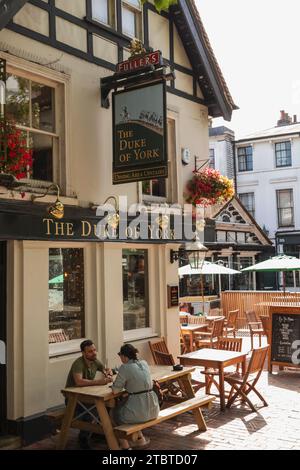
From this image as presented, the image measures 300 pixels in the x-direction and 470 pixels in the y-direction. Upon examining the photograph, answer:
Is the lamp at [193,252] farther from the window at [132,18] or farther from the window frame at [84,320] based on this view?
the window at [132,18]

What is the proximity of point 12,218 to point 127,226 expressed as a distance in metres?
2.58

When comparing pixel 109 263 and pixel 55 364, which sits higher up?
pixel 109 263

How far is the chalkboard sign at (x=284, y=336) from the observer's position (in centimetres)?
1153

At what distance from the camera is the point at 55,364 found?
313 inches

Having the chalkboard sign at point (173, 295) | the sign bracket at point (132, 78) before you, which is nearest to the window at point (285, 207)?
the chalkboard sign at point (173, 295)

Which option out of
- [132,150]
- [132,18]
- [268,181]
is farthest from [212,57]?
[268,181]

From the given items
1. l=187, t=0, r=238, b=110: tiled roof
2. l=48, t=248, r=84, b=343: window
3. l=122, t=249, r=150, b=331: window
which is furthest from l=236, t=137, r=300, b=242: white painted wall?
l=48, t=248, r=84, b=343: window

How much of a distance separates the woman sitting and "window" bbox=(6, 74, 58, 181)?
3.27 metres

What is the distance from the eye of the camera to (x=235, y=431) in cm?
766

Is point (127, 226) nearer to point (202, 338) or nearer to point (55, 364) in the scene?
point (55, 364)

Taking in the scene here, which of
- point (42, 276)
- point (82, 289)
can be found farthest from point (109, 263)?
point (42, 276)

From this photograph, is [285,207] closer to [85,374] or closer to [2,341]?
[85,374]

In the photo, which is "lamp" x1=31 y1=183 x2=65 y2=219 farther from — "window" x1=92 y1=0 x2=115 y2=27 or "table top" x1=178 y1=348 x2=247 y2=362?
"window" x1=92 y1=0 x2=115 y2=27

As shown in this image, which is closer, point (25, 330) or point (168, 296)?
point (25, 330)
